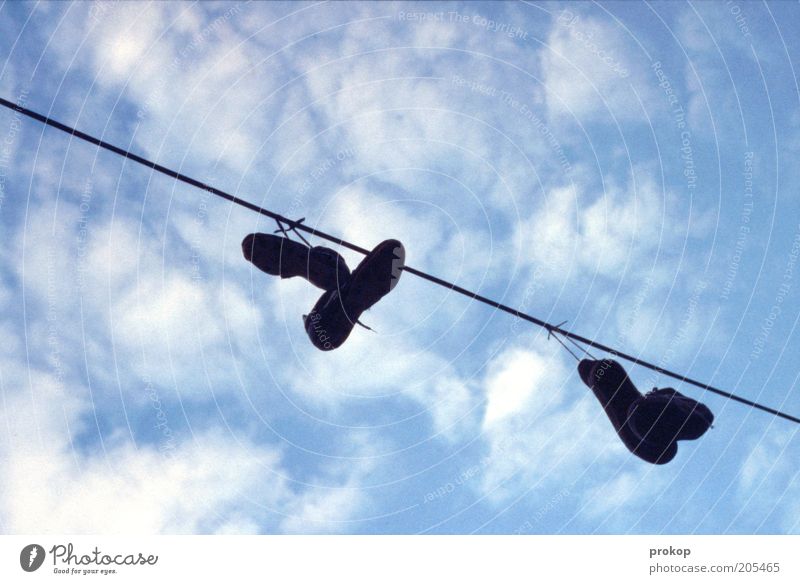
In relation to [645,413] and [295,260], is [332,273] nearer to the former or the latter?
[295,260]

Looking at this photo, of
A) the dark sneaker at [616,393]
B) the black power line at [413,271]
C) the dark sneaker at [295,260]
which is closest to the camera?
the black power line at [413,271]

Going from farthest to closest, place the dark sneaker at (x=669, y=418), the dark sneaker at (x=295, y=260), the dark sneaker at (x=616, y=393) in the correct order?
the dark sneaker at (x=616, y=393) < the dark sneaker at (x=669, y=418) < the dark sneaker at (x=295, y=260)

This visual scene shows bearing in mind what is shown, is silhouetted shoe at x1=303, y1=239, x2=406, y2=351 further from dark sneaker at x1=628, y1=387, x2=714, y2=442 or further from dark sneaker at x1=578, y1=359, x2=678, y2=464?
dark sneaker at x1=628, y1=387, x2=714, y2=442

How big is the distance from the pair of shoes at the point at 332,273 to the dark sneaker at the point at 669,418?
375 centimetres

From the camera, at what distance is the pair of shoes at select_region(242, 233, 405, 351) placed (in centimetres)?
734

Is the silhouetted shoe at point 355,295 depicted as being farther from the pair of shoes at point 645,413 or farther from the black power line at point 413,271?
the pair of shoes at point 645,413

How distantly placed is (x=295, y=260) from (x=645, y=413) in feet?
16.6

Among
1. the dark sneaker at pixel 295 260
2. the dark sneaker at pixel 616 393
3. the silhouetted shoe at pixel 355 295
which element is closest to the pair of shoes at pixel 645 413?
the dark sneaker at pixel 616 393

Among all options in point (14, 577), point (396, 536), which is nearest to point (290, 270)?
point (396, 536)

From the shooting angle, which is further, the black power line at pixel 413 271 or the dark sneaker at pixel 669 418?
the dark sneaker at pixel 669 418

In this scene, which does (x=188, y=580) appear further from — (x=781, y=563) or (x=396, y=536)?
(x=781, y=563)

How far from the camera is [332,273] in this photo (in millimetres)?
7598

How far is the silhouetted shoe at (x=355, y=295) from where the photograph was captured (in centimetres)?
734

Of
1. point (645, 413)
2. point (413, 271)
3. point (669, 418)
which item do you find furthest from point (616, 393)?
point (413, 271)
